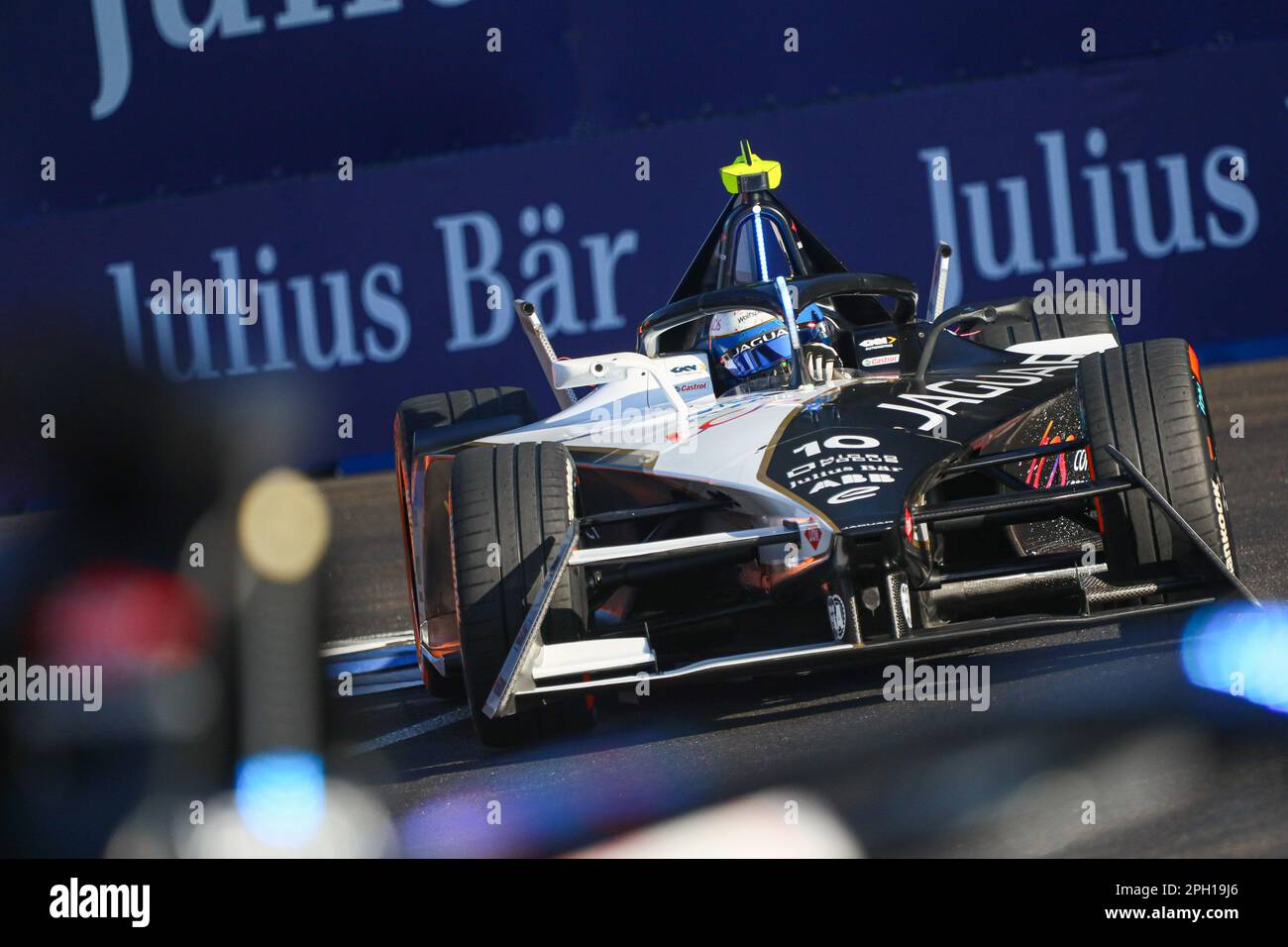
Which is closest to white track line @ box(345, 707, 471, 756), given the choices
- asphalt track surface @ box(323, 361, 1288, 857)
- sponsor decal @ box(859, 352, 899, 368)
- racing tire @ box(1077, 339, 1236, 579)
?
asphalt track surface @ box(323, 361, 1288, 857)

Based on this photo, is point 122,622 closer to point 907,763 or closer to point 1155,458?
point 907,763

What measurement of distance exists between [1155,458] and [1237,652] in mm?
600

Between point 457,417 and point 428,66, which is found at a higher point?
Result: point 428,66

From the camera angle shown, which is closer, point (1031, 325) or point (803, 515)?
point (803, 515)

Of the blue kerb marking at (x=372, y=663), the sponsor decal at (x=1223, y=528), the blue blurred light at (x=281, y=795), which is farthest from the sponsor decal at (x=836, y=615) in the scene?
the blue kerb marking at (x=372, y=663)

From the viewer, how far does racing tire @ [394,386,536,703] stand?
601cm

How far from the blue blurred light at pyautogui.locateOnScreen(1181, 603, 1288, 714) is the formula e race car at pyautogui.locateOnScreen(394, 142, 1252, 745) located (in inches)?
5.3

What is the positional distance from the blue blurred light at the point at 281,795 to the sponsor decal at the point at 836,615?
4.73 ft

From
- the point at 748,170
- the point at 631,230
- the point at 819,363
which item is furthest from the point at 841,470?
the point at 631,230

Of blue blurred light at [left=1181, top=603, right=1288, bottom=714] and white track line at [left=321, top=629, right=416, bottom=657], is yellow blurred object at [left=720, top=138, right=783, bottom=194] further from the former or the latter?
blue blurred light at [left=1181, top=603, right=1288, bottom=714]

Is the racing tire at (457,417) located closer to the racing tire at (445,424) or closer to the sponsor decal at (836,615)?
the racing tire at (445,424)

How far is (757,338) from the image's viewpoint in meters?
6.25
